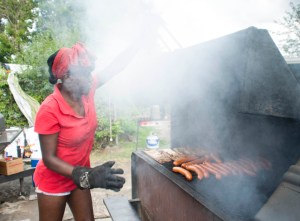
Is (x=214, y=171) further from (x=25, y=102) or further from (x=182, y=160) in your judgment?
(x=25, y=102)

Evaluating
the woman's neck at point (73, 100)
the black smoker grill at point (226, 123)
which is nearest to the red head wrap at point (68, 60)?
the woman's neck at point (73, 100)

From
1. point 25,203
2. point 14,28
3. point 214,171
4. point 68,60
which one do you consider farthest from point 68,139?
point 14,28

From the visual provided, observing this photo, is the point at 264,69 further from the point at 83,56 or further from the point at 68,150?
the point at 68,150

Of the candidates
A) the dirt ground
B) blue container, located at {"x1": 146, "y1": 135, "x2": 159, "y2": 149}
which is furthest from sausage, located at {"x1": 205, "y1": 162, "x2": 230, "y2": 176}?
blue container, located at {"x1": 146, "y1": 135, "x2": 159, "y2": 149}

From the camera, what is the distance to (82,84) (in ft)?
7.61

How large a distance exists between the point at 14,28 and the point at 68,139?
21.2m

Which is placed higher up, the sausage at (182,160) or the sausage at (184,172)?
the sausage at (182,160)

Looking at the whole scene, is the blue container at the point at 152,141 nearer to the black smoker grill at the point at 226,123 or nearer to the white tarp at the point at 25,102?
the black smoker grill at the point at 226,123

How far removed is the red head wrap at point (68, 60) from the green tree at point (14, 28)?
18580 millimetres

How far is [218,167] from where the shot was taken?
2.85 m

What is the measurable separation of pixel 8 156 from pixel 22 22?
17.3m

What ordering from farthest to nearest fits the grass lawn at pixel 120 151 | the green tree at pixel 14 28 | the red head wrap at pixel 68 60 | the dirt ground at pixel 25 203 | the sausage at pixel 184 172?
the green tree at pixel 14 28
the grass lawn at pixel 120 151
the dirt ground at pixel 25 203
the sausage at pixel 184 172
the red head wrap at pixel 68 60

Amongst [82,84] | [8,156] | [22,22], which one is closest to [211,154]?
[82,84]

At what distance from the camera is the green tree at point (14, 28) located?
1880cm
